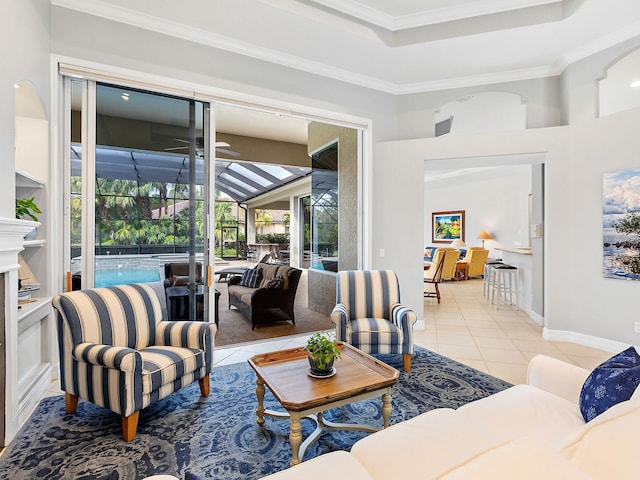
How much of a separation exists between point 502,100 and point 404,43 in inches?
99.3

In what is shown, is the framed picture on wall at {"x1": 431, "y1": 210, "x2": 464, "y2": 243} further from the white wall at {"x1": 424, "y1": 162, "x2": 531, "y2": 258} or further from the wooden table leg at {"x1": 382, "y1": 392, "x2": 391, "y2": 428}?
the wooden table leg at {"x1": 382, "y1": 392, "x2": 391, "y2": 428}

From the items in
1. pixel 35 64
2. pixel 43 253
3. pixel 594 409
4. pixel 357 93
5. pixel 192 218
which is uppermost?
pixel 357 93

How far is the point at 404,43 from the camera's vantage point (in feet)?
12.7

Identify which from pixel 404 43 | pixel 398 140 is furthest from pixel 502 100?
pixel 404 43

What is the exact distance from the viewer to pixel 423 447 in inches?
46.3

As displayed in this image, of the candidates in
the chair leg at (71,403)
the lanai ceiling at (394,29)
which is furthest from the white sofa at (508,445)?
the lanai ceiling at (394,29)

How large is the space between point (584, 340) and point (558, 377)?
2852 mm

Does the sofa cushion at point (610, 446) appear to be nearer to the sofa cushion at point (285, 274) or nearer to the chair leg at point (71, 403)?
the chair leg at point (71, 403)

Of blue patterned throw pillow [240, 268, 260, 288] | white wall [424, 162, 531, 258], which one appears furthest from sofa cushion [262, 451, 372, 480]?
white wall [424, 162, 531, 258]

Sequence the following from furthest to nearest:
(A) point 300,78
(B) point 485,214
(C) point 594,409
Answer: (B) point 485,214 → (A) point 300,78 → (C) point 594,409

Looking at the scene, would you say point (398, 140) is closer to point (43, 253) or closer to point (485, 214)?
point (43, 253)

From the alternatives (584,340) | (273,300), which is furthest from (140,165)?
(584,340)

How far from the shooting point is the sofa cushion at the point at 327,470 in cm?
104

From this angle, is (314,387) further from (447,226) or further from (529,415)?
(447,226)
